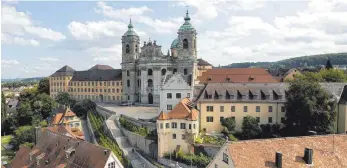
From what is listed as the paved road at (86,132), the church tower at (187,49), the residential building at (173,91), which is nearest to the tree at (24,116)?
the paved road at (86,132)

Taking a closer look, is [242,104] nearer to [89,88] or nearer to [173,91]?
[173,91]

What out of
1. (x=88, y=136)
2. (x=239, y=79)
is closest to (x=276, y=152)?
(x=88, y=136)

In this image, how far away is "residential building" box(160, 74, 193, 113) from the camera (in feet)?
200

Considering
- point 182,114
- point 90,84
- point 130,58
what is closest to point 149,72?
point 130,58

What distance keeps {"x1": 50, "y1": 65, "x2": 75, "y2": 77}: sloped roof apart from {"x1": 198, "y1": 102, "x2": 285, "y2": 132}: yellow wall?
265 feet

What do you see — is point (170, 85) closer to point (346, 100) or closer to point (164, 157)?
point (164, 157)

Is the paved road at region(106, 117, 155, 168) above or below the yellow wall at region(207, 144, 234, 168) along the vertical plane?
below

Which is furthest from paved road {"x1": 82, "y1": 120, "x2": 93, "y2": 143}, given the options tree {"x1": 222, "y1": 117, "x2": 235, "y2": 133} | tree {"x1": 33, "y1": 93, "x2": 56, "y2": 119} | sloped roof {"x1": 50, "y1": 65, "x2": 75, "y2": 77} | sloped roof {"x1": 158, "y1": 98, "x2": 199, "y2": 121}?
sloped roof {"x1": 50, "y1": 65, "x2": 75, "y2": 77}

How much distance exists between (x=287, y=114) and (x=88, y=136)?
4378 cm

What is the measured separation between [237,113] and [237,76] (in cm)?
3368

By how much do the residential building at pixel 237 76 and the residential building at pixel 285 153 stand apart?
177 ft

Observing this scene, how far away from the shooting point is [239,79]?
274 feet

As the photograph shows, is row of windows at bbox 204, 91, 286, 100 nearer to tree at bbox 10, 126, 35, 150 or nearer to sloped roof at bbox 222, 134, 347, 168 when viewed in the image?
sloped roof at bbox 222, 134, 347, 168

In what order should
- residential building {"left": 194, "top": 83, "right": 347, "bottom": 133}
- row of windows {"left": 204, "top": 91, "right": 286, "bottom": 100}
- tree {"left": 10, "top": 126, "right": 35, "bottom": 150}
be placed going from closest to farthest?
residential building {"left": 194, "top": 83, "right": 347, "bottom": 133} → row of windows {"left": 204, "top": 91, "right": 286, "bottom": 100} → tree {"left": 10, "top": 126, "right": 35, "bottom": 150}
